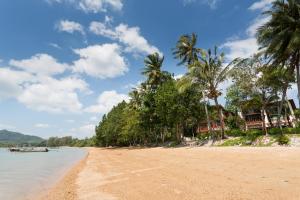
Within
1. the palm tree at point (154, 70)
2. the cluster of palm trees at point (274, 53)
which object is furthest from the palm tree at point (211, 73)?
the palm tree at point (154, 70)

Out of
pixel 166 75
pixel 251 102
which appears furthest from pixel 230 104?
pixel 166 75

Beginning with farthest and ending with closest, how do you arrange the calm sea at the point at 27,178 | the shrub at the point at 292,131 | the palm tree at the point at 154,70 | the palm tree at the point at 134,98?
the palm tree at the point at 134,98, the palm tree at the point at 154,70, the shrub at the point at 292,131, the calm sea at the point at 27,178

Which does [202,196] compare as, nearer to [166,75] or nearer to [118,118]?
[166,75]

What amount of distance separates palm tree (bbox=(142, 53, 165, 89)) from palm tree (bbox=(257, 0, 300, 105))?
24.9 m

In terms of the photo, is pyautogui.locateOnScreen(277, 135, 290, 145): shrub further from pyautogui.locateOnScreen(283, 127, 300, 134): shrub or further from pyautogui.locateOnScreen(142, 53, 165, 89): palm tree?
pyautogui.locateOnScreen(142, 53, 165, 89): palm tree

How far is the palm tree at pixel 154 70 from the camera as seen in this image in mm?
52697

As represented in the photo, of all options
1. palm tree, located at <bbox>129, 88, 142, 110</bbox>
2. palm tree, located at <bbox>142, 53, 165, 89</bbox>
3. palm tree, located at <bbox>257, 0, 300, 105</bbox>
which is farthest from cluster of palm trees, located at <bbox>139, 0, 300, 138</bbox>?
palm tree, located at <bbox>129, 88, 142, 110</bbox>

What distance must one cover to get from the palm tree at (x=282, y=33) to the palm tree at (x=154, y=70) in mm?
24892

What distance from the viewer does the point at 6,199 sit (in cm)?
1129

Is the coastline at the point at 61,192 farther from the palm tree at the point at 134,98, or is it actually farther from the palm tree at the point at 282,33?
the palm tree at the point at 134,98

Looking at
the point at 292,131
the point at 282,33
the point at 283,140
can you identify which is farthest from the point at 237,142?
the point at 282,33

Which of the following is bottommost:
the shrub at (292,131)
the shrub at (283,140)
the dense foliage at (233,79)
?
the shrub at (283,140)

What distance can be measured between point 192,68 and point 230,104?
65.9 ft

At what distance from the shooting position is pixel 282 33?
27703mm
